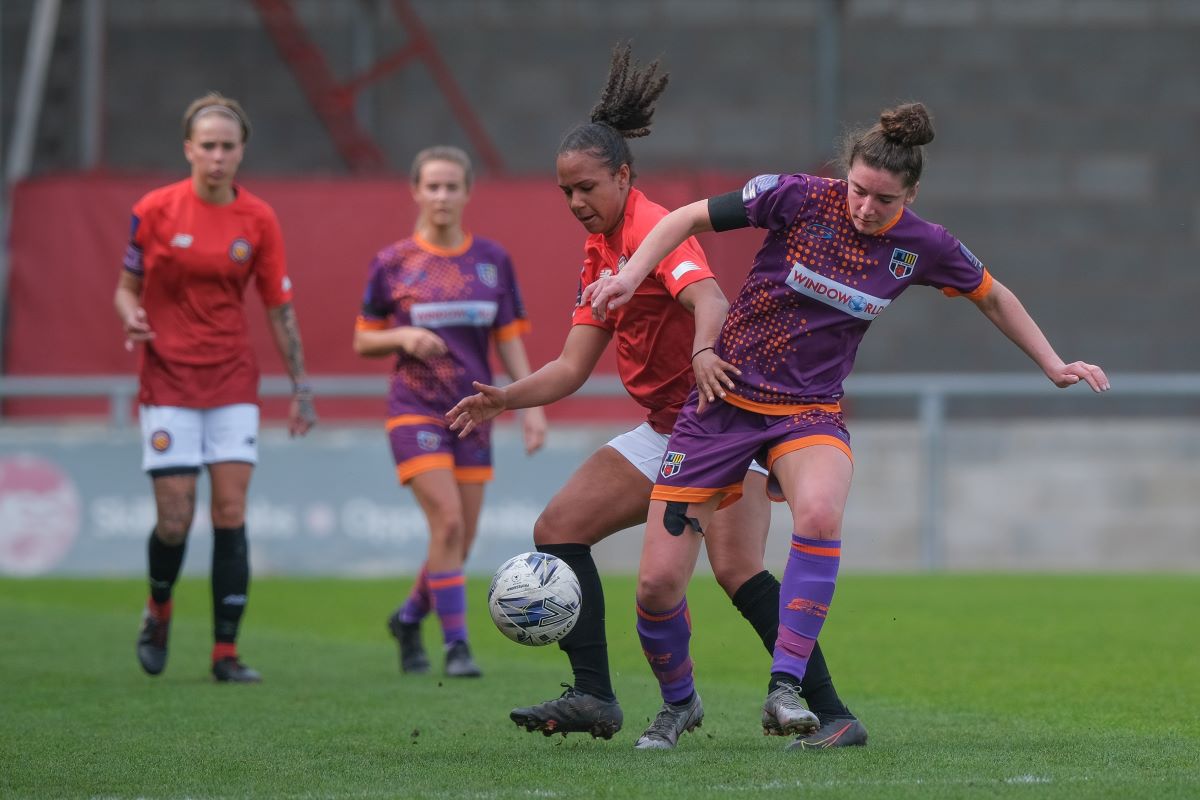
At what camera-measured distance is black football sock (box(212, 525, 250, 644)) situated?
24.1 feet

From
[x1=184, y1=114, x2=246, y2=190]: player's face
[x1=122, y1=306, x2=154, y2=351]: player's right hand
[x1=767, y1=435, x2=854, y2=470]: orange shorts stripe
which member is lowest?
[x1=767, y1=435, x2=854, y2=470]: orange shorts stripe

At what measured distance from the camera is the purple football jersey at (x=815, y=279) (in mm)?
5117

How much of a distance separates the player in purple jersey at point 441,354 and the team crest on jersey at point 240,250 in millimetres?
707

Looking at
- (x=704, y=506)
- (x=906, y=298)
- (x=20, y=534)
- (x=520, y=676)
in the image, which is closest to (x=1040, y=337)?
(x=704, y=506)

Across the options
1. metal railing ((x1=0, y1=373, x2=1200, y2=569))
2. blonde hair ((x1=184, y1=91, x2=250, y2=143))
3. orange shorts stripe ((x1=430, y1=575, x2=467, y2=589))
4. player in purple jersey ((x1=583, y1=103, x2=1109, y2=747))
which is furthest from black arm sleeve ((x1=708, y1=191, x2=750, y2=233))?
metal railing ((x1=0, y1=373, x2=1200, y2=569))

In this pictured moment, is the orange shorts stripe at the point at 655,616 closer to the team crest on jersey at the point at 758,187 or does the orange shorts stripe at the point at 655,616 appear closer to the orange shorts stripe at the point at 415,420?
the team crest on jersey at the point at 758,187

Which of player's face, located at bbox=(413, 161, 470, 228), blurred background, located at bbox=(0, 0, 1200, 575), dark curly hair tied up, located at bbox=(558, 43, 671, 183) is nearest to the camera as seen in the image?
dark curly hair tied up, located at bbox=(558, 43, 671, 183)

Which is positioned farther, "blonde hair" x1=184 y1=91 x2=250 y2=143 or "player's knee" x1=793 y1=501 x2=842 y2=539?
"blonde hair" x1=184 y1=91 x2=250 y2=143

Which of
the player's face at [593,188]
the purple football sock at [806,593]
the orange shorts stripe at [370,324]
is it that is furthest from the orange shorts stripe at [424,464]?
the purple football sock at [806,593]

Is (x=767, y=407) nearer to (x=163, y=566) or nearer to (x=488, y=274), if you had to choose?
(x=488, y=274)

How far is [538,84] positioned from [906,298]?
3.89 metres

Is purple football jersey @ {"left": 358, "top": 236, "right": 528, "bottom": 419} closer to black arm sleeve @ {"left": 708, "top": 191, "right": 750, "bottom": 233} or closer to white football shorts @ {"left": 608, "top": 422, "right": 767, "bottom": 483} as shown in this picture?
white football shorts @ {"left": 608, "top": 422, "right": 767, "bottom": 483}

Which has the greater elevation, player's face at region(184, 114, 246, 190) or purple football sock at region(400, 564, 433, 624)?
player's face at region(184, 114, 246, 190)

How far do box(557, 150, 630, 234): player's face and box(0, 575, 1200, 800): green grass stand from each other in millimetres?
1535
